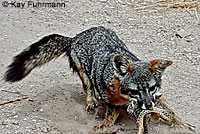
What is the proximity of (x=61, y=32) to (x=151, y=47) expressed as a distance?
156cm

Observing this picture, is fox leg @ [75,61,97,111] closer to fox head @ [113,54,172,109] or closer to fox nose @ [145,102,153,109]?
fox head @ [113,54,172,109]

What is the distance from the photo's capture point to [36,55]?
6508mm

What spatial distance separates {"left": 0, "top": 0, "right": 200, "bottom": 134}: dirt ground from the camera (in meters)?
5.96

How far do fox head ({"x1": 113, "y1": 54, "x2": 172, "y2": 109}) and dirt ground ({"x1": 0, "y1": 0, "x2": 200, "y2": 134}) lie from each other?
2.55 feet

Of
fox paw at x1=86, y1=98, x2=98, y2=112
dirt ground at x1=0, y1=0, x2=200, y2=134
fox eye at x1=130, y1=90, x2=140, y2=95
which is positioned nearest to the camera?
fox eye at x1=130, y1=90, x2=140, y2=95

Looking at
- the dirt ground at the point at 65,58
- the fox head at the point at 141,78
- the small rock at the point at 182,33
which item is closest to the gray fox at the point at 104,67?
the fox head at the point at 141,78

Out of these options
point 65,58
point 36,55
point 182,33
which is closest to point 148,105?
point 36,55

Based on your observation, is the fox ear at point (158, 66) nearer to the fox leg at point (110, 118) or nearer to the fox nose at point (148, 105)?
the fox nose at point (148, 105)

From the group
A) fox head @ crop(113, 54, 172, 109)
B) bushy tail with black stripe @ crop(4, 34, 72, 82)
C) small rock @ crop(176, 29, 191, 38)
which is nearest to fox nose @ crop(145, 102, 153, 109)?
fox head @ crop(113, 54, 172, 109)

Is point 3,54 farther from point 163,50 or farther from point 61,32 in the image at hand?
point 163,50

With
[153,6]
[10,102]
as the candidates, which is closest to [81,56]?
[10,102]

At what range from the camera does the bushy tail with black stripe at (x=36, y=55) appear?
6.28 meters

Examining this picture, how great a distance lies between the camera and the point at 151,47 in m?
7.96

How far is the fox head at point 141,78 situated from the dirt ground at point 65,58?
0.78m
